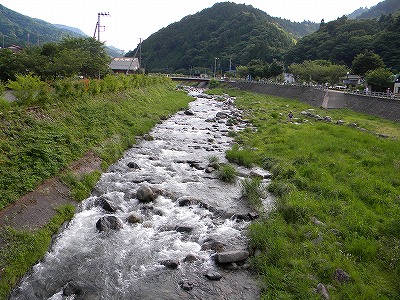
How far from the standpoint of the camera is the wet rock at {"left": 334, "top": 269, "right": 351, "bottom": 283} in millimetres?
8977

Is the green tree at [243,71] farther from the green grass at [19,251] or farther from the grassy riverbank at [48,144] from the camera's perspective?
the green grass at [19,251]

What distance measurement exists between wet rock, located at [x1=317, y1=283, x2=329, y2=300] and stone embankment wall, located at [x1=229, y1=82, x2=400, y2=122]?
33.5m

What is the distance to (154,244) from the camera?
11.5m

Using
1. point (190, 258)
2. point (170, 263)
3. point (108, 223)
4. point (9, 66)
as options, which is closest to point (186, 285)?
point (170, 263)

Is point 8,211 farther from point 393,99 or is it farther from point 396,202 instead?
point 393,99

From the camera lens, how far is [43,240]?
10820 mm

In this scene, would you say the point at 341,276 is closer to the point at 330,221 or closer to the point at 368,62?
the point at 330,221

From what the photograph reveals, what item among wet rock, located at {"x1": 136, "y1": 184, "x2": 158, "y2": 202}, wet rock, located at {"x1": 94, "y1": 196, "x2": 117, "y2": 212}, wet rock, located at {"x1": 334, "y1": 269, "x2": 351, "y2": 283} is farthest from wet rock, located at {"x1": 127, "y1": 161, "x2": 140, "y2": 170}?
wet rock, located at {"x1": 334, "y1": 269, "x2": 351, "y2": 283}

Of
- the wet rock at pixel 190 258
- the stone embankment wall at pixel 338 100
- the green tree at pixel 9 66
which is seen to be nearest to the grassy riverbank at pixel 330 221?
the wet rock at pixel 190 258

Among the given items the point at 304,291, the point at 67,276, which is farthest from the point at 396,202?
the point at 67,276

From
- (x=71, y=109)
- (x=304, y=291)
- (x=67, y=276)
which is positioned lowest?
(x=67, y=276)

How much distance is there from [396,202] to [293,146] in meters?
10.6

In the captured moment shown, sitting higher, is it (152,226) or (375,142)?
(375,142)

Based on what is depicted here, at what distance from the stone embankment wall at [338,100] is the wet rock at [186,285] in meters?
35.3
